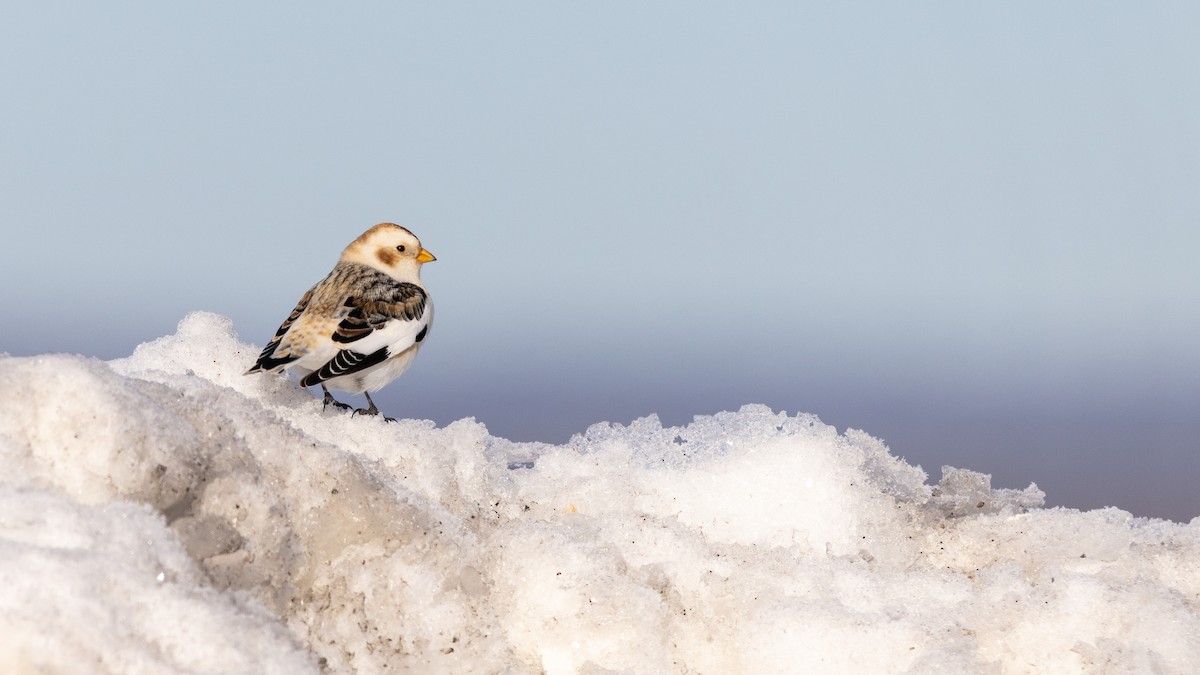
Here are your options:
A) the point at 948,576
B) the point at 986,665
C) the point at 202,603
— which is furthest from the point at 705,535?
the point at 202,603

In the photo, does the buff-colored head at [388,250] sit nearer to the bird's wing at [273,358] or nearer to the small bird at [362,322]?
the small bird at [362,322]

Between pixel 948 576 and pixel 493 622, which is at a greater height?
pixel 948 576

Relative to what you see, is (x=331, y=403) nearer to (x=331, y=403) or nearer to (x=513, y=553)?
(x=331, y=403)

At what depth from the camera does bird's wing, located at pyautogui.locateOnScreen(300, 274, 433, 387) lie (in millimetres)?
5148

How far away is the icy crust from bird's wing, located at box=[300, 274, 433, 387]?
0.52m

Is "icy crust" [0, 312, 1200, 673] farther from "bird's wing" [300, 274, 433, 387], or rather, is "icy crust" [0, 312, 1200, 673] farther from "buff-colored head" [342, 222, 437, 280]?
"buff-colored head" [342, 222, 437, 280]

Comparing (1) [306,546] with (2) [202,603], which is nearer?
(2) [202,603]

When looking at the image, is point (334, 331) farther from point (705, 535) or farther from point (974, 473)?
point (974, 473)

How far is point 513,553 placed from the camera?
308 centimetres

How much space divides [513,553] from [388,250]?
3.29m

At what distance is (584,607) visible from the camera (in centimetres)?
298

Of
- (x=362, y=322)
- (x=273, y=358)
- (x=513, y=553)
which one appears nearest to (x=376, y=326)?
(x=362, y=322)

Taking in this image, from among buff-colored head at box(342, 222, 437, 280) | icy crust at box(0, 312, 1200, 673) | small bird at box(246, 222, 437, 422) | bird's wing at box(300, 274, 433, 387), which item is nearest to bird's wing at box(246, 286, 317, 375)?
small bird at box(246, 222, 437, 422)

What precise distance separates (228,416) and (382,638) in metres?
0.72
